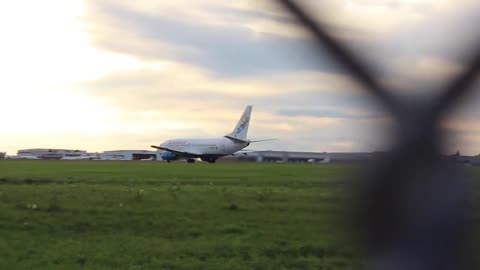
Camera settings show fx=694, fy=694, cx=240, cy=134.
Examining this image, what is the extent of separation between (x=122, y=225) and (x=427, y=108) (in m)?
13.9

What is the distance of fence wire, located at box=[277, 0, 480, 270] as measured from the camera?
1.65m

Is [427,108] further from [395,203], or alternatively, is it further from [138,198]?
[138,198]

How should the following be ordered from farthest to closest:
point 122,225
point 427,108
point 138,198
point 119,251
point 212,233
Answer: point 138,198, point 122,225, point 212,233, point 119,251, point 427,108

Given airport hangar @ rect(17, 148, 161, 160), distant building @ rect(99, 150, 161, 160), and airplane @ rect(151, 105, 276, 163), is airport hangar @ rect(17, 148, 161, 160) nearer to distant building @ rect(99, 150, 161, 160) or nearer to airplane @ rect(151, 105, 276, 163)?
distant building @ rect(99, 150, 161, 160)

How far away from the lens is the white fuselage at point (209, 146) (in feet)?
313

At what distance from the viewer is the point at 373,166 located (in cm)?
170

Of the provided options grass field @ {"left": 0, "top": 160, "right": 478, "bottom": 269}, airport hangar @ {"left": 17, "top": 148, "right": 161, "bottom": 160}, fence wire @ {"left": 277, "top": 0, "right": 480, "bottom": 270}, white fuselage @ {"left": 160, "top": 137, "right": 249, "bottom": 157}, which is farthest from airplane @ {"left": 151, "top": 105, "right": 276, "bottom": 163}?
fence wire @ {"left": 277, "top": 0, "right": 480, "bottom": 270}

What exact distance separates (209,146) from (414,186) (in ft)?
310

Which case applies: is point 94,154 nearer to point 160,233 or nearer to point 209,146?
point 209,146

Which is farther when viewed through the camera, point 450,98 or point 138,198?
point 138,198

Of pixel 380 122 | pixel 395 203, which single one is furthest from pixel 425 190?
pixel 380 122

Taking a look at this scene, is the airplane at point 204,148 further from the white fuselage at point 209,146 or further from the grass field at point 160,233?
the grass field at point 160,233

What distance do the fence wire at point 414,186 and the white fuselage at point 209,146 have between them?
92.1 meters

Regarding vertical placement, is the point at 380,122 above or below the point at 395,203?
above
